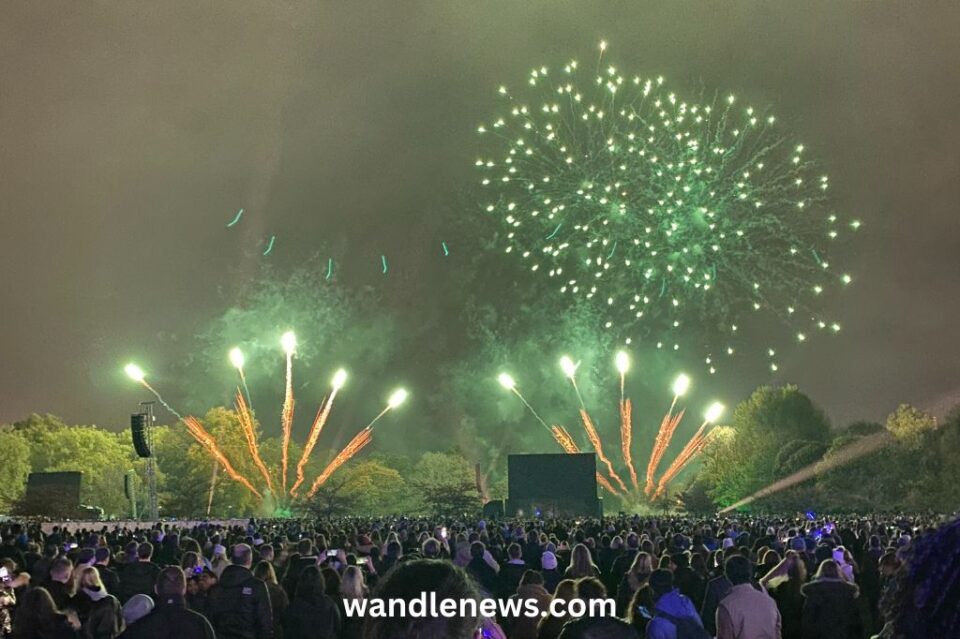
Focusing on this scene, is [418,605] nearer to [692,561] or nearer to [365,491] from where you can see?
[692,561]

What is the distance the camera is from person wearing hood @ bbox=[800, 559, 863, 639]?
33.1 feet

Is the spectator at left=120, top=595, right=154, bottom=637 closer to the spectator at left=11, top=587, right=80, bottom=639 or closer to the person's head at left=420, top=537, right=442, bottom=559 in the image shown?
the spectator at left=11, top=587, right=80, bottom=639

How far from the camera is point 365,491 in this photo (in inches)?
4205

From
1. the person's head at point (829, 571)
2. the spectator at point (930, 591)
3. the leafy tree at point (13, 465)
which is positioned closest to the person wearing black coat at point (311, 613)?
the person's head at point (829, 571)

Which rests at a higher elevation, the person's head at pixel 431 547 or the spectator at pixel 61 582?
the person's head at pixel 431 547

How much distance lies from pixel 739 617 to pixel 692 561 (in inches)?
199

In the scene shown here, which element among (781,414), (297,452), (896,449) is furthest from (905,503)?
(297,452)

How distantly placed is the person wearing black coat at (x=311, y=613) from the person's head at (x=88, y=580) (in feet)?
6.42

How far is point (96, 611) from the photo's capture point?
9.45 m

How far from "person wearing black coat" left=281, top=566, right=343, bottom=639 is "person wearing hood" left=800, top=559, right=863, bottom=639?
4603 mm

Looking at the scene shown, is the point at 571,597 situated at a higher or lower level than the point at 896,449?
lower

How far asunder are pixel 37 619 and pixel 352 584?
125 inches

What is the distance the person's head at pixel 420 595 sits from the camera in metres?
3.53

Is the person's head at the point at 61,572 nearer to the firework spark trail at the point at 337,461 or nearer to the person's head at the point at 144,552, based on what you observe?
the person's head at the point at 144,552
